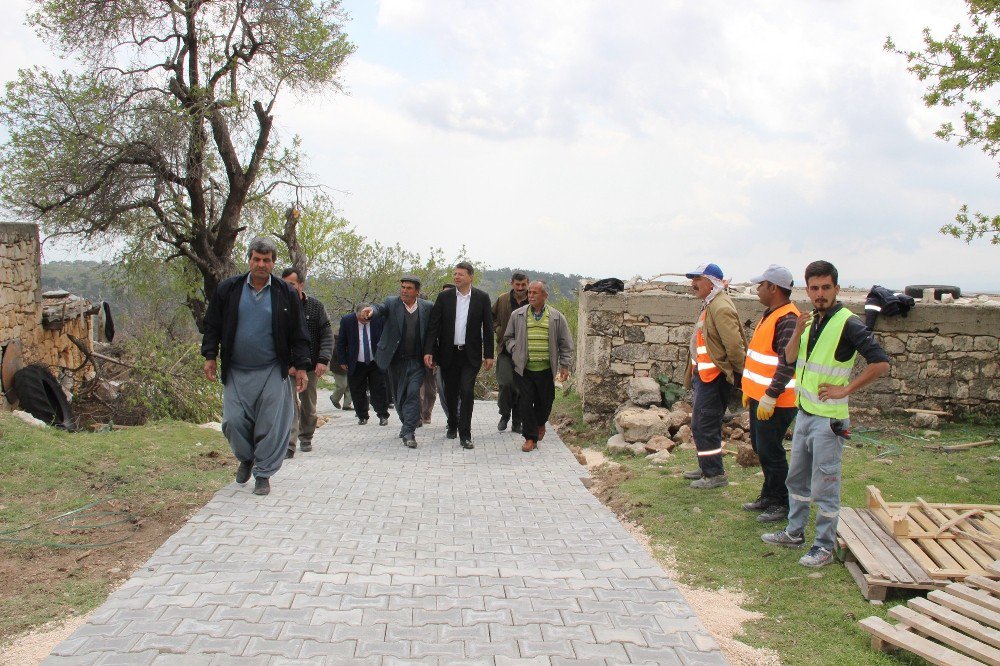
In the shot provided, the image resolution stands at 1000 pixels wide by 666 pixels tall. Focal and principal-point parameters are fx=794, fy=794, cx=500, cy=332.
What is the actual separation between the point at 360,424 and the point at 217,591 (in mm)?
7178

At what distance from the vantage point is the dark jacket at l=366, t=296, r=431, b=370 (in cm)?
947

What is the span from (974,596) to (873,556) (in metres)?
0.72

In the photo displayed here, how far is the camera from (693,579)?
4906 mm

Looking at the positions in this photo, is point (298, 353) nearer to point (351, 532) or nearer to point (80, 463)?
point (351, 532)

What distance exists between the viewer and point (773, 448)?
5.91 meters

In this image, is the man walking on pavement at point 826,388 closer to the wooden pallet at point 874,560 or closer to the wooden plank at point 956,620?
the wooden pallet at point 874,560

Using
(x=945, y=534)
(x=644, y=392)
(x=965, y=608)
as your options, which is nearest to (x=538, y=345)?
(x=644, y=392)

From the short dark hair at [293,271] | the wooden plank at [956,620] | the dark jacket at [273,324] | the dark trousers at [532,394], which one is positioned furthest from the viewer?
the dark trousers at [532,394]

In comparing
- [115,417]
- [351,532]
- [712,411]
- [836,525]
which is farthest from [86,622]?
[115,417]

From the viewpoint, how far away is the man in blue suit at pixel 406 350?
9430mm

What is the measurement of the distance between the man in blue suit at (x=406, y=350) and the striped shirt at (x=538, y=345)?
4.17 ft

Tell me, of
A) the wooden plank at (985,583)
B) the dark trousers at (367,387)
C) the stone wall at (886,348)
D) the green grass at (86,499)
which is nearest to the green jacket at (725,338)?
the wooden plank at (985,583)

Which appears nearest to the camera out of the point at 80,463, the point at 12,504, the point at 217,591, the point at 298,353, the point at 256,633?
the point at 256,633

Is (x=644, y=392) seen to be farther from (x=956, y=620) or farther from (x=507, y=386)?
(x=956, y=620)
